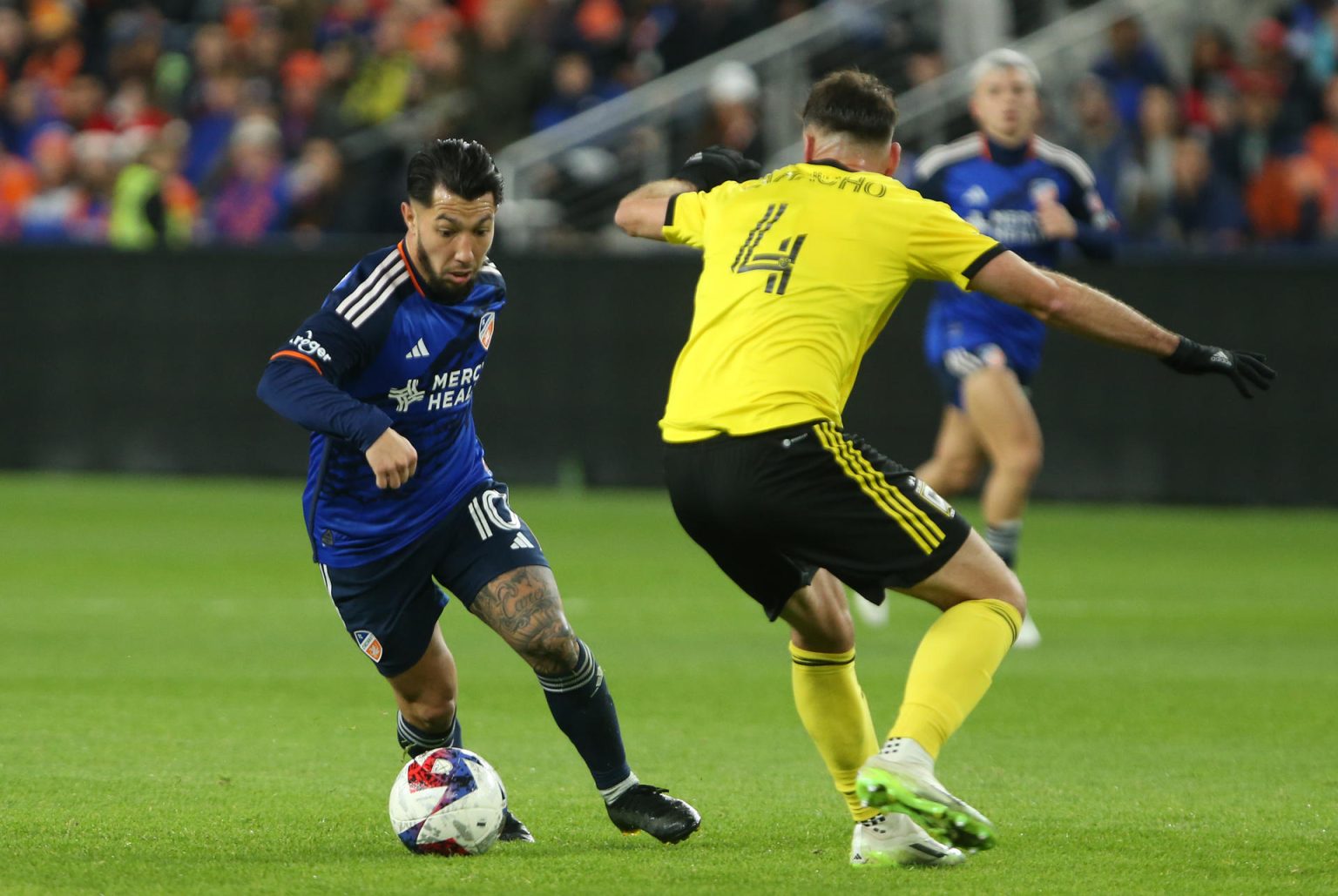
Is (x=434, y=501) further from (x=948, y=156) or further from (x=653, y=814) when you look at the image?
(x=948, y=156)

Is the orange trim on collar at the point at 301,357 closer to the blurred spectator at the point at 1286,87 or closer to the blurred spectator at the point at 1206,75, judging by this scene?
the blurred spectator at the point at 1286,87

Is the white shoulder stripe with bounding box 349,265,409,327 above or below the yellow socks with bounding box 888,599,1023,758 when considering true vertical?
above

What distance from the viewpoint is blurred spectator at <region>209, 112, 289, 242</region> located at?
1914 centimetres

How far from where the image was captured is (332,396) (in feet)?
18.2

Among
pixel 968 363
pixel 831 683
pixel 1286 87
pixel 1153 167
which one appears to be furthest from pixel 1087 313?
pixel 1286 87

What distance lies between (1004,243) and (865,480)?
541 cm

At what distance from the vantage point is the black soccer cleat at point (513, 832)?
5.87 metres

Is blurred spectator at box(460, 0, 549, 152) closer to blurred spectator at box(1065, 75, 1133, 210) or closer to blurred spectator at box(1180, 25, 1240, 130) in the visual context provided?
blurred spectator at box(1065, 75, 1133, 210)

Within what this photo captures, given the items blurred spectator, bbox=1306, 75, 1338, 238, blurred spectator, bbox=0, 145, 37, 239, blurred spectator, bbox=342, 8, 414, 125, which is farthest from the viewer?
blurred spectator, bbox=0, 145, 37, 239

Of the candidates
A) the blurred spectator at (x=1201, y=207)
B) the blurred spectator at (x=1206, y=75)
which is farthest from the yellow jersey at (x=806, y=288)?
the blurred spectator at (x=1206, y=75)

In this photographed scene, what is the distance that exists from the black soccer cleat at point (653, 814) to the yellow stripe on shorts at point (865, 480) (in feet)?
3.46

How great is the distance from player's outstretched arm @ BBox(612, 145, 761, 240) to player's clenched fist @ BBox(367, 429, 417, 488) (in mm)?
1015

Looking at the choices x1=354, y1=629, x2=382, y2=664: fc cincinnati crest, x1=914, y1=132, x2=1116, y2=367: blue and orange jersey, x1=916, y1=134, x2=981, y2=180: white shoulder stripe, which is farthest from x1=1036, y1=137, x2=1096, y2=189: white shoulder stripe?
x1=354, y1=629, x2=382, y2=664: fc cincinnati crest

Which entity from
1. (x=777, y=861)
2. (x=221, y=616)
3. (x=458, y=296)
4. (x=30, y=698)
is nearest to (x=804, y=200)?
(x=458, y=296)
